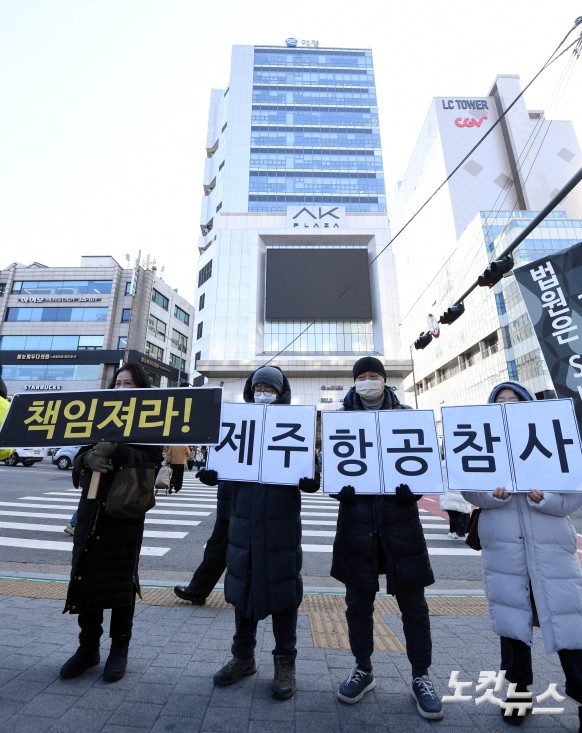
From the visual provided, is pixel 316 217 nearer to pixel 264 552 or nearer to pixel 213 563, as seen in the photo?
pixel 213 563

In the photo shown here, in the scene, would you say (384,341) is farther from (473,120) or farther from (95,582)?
(473,120)

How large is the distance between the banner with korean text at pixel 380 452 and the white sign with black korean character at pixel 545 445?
543mm

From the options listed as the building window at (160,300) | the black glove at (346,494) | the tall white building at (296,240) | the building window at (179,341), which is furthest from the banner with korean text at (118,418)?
the building window at (179,341)

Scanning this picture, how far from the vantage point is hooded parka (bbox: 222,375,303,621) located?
2.46m

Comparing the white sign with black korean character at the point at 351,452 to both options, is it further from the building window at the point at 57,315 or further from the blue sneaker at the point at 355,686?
the building window at the point at 57,315

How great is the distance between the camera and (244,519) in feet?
8.66

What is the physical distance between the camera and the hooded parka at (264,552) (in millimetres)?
2461

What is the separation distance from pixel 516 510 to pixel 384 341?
120 feet

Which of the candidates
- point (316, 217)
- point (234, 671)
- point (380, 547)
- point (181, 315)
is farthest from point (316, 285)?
point (234, 671)

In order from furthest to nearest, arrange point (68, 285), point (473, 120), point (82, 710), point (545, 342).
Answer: point (473, 120)
point (68, 285)
point (545, 342)
point (82, 710)

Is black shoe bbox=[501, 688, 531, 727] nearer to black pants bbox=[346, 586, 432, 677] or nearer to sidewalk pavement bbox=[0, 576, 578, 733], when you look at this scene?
sidewalk pavement bbox=[0, 576, 578, 733]

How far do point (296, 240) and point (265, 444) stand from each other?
43.8 meters

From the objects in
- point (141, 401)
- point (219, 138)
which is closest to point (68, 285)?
point (219, 138)

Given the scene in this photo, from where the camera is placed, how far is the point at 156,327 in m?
45.8
